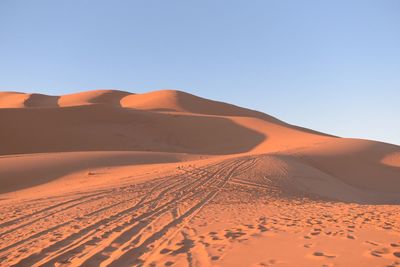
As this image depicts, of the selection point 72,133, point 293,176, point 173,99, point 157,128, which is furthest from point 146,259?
point 173,99

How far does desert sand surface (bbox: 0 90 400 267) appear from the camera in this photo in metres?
5.44

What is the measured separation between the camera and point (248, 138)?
131 ft

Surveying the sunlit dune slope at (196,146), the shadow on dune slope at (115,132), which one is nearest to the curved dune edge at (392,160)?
the sunlit dune slope at (196,146)

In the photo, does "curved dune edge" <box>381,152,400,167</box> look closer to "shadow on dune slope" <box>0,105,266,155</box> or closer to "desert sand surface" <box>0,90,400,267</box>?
"desert sand surface" <box>0,90,400,267</box>

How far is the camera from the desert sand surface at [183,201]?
17.8ft

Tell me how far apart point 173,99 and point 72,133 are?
33.8m

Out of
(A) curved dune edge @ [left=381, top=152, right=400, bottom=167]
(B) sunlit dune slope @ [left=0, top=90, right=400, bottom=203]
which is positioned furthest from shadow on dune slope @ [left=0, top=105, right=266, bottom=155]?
(A) curved dune edge @ [left=381, top=152, right=400, bottom=167]

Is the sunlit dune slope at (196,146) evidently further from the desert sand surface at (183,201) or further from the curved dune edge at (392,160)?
the desert sand surface at (183,201)

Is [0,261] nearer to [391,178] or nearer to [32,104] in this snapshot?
[391,178]

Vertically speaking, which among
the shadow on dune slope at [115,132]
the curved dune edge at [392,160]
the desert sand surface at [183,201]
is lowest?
the desert sand surface at [183,201]

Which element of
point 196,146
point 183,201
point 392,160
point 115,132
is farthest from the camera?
point 196,146

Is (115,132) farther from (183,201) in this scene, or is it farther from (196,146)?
(183,201)

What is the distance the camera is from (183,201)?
10852mm

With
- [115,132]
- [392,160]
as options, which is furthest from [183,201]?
[115,132]
